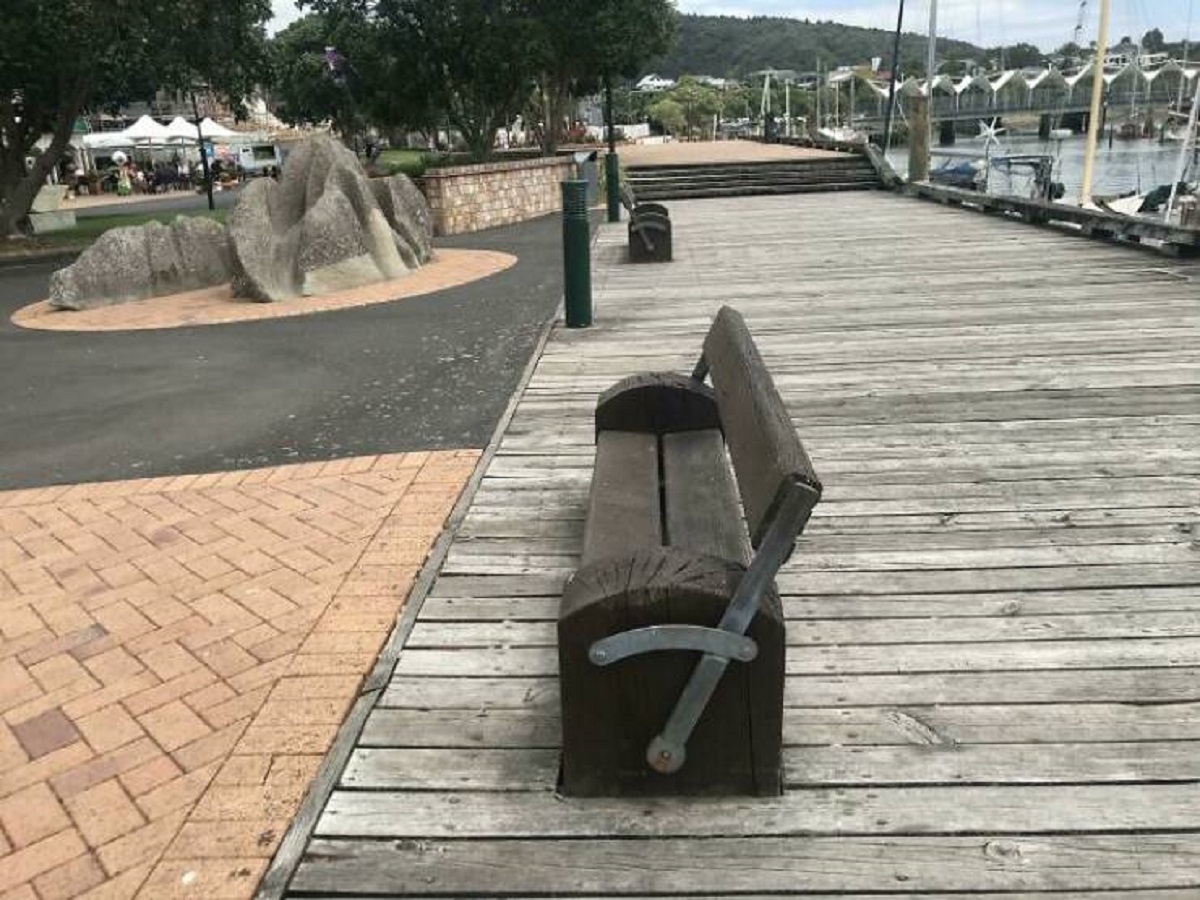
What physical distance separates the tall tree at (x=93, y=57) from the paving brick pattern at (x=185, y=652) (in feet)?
50.6

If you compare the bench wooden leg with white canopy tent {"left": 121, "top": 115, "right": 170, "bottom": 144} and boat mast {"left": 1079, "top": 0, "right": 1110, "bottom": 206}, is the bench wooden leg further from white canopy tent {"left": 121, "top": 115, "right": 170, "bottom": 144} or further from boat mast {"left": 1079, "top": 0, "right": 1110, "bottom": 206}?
white canopy tent {"left": 121, "top": 115, "right": 170, "bottom": 144}

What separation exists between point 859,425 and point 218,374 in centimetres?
523

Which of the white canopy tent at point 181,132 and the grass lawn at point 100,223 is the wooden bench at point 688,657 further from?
the white canopy tent at point 181,132

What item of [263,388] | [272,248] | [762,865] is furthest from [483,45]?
[762,865]

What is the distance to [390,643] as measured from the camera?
3.28m

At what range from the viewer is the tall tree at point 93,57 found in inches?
679

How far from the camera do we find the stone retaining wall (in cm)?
1866

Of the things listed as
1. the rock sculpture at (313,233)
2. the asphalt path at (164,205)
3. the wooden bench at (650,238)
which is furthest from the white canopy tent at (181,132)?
the wooden bench at (650,238)

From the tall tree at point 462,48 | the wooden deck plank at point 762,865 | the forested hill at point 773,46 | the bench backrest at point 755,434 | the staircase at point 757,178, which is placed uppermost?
the forested hill at point 773,46

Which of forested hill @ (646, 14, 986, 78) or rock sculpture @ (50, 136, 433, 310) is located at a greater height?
forested hill @ (646, 14, 986, 78)

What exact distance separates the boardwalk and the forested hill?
137756mm

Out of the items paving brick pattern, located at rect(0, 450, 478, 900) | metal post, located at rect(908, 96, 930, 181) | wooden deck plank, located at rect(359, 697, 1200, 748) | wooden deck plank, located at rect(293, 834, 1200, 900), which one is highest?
metal post, located at rect(908, 96, 930, 181)

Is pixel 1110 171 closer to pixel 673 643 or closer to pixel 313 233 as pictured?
pixel 313 233

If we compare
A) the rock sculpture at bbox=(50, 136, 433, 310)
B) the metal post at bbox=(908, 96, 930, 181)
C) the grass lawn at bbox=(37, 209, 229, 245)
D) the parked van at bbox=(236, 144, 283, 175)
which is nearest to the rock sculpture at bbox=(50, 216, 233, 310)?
the rock sculpture at bbox=(50, 136, 433, 310)
